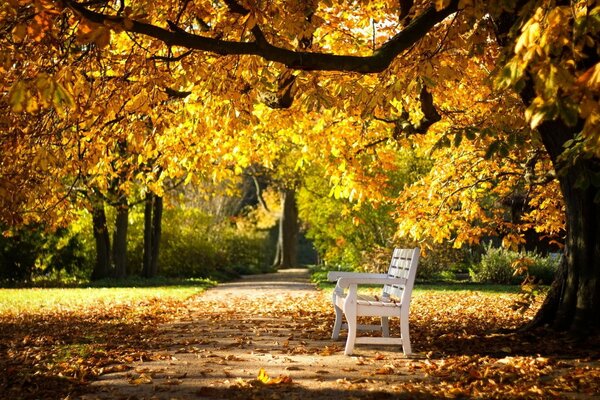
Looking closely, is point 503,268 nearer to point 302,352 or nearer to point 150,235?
point 150,235

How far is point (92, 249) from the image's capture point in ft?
81.5

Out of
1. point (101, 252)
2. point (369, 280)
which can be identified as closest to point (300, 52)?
point (369, 280)

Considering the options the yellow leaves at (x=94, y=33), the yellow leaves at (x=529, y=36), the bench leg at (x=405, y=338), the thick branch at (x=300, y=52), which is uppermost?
the thick branch at (x=300, y=52)

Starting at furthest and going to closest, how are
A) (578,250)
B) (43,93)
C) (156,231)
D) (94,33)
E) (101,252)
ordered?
(156,231)
(101,252)
(578,250)
(94,33)
(43,93)

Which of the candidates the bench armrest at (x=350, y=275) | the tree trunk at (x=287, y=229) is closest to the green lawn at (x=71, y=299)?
the bench armrest at (x=350, y=275)

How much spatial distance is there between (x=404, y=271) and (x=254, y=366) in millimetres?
2056

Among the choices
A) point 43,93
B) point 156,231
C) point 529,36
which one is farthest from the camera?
point 156,231

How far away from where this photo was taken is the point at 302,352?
750cm

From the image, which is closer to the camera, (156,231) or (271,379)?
(271,379)

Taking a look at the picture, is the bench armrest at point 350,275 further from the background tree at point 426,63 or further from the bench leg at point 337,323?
the background tree at point 426,63

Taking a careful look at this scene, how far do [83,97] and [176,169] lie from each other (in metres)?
3.62

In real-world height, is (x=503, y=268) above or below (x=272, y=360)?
above

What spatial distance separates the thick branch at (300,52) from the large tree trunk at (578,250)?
79.1 inches

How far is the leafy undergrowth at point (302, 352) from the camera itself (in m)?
5.56
